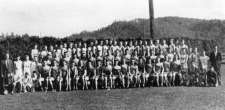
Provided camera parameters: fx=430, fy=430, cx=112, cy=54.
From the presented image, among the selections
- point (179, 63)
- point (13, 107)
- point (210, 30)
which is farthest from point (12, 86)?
point (210, 30)

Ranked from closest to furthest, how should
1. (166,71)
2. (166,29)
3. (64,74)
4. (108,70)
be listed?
1. (64,74)
2. (108,70)
3. (166,71)
4. (166,29)

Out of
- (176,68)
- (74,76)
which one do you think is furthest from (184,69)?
(74,76)

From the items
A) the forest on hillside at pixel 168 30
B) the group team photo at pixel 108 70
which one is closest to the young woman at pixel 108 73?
the group team photo at pixel 108 70

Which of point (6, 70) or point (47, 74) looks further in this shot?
point (47, 74)

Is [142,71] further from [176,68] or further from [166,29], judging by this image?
[166,29]

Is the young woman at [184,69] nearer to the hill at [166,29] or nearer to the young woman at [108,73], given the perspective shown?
the young woman at [108,73]

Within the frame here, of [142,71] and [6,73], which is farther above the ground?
[6,73]
